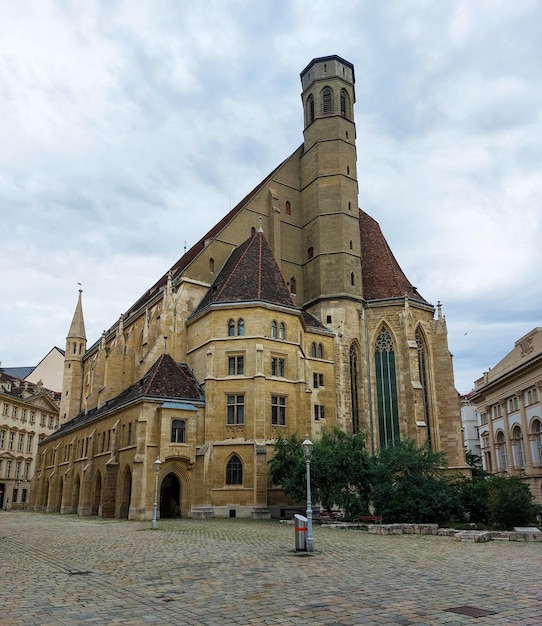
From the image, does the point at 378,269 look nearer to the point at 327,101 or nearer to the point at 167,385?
the point at 327,101

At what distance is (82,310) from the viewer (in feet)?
217

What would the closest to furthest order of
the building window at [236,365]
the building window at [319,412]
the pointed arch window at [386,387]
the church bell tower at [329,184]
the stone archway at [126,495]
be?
the stone archway at [126,495] < the building window at [236,365] < the building window at [319,412] < the pointed arch window at [386,387] < the church bell tower at [329,184]

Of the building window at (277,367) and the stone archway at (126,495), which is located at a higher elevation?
the building window at (277,367)

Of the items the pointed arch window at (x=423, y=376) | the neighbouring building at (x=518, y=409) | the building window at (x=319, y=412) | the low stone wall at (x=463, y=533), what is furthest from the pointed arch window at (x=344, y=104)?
the low stone wall at (x=463, y=533)

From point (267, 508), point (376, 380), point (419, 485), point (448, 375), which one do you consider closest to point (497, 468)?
point (448, 375)

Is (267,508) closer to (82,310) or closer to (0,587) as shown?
(0,587)

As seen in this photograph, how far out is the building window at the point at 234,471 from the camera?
32.8 meters

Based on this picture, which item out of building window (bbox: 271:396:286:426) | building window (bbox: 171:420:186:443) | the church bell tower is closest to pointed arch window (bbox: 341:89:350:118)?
the church bell tower

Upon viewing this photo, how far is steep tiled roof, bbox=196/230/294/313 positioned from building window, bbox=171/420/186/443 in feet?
25.0

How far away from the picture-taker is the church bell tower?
43.9 meters

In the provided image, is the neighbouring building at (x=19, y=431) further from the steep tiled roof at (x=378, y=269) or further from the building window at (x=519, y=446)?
the building window at (x=519, y=446)

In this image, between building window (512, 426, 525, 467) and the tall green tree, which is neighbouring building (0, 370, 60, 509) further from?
the tall green tree

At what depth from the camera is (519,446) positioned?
49375 millimetres

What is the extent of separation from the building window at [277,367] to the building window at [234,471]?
5.46 m
